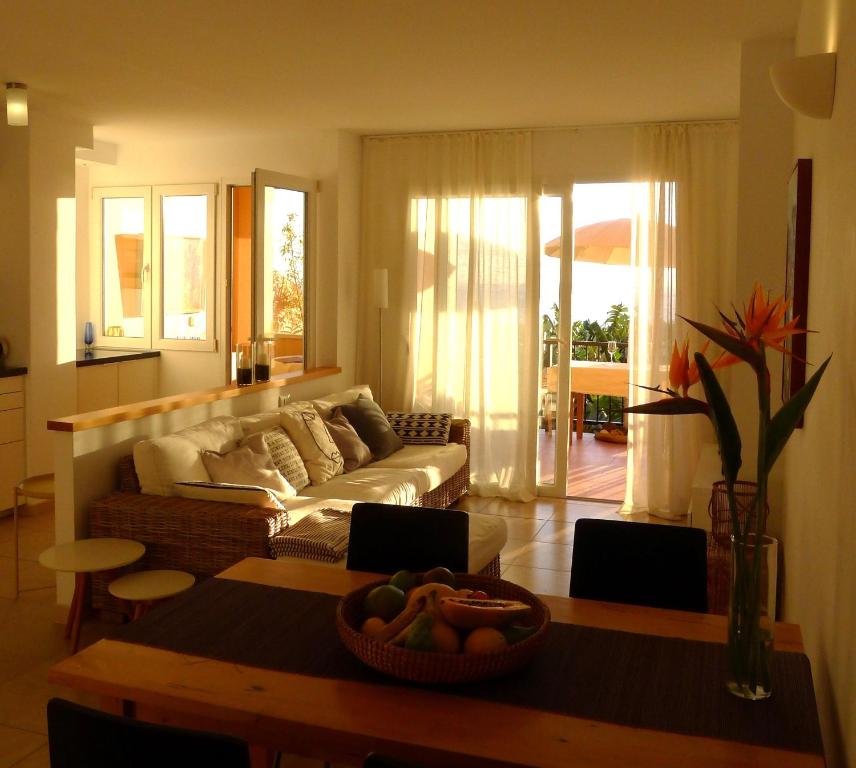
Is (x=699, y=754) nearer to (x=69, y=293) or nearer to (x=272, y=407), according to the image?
(x=272, y=407)

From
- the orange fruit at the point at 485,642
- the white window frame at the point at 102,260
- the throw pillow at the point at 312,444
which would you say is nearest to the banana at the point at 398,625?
the orange fruit at the point at 485,642

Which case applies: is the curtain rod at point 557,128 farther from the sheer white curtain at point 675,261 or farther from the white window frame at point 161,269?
the white window frame at point 161,269

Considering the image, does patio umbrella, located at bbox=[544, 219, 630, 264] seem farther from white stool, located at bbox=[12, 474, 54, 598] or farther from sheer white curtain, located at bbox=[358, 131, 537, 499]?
white stool, located at bbox=[12, 474, 54, 598]

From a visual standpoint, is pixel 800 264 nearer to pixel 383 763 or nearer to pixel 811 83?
pixel 811 83

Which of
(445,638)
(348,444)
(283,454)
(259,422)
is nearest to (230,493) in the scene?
(283,454)

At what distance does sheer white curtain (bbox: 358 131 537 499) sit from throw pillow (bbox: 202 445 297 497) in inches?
95.8

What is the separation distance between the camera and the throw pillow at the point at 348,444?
568 centimetres

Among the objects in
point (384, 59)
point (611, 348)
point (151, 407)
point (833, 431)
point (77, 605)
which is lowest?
point (77, 605)

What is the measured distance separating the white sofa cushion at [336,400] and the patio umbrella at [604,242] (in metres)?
3.22

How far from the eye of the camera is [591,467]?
26.9 ft

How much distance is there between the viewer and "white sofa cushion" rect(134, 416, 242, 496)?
4.21 meters

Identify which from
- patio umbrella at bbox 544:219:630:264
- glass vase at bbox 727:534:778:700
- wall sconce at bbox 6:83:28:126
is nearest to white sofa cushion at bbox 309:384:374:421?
wall sconce at bbox 6:83:28:126

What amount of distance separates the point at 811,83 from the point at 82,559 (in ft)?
10.3

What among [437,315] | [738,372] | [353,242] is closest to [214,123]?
[353,242]
